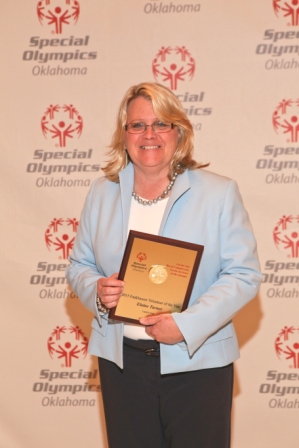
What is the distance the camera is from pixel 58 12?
3.24m

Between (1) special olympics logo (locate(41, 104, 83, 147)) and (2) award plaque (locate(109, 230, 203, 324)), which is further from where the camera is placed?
(1) special olympics logo (locate(41, 104, 83, 147))

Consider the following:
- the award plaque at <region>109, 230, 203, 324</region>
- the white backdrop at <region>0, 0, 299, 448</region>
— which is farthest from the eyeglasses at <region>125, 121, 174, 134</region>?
the white backdrop at <region>0, 0, 299, 448</region>

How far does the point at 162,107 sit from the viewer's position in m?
2.16

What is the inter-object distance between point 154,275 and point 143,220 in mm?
235

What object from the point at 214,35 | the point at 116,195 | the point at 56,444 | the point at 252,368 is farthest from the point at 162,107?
the point at 56,444

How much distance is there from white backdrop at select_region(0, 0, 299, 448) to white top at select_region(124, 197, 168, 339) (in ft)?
3.60

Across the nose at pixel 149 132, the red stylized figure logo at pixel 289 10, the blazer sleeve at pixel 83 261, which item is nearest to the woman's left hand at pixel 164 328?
the blazer sleeve at pixel 83 261

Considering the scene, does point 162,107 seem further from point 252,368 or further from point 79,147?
point 252,368

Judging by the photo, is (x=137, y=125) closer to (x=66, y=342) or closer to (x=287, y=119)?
(x=287, y=119)

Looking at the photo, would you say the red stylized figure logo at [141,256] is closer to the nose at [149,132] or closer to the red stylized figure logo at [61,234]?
the nose at [149,132]

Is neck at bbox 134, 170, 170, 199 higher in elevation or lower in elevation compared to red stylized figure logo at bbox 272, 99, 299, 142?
lower

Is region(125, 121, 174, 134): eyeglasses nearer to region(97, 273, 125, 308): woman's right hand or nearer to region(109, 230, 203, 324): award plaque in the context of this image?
region(109, 230, 203, 324): award plaque

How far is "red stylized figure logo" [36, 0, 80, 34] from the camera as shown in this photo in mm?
3234

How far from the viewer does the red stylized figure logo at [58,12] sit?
10.6 ft
